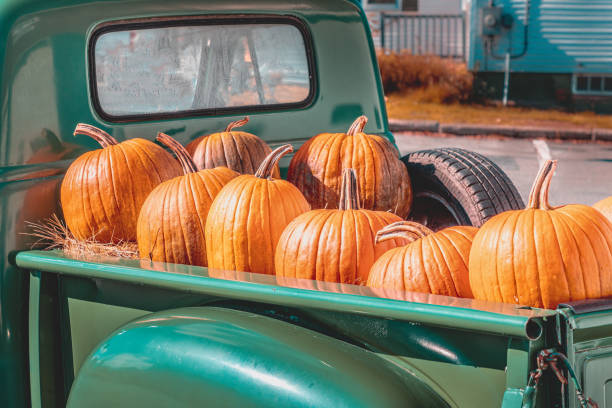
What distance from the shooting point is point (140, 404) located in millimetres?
1963

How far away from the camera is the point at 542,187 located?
1922 millimetres

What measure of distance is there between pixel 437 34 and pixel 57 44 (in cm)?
1938

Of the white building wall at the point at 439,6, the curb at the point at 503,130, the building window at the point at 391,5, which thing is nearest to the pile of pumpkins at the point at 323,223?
the curb at the point at 503,130

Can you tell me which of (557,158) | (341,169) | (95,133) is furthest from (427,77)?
(95,133)

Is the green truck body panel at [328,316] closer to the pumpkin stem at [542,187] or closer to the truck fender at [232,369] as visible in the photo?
the truck fender at [232,369]

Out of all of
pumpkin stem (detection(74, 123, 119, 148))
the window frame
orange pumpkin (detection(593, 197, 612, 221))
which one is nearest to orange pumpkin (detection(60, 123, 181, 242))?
pumpkin stem (detection(74, 123, 119, 148))

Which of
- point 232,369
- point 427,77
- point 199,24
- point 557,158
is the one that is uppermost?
point 199,24

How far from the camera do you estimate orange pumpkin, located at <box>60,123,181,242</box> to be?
2.58 metres

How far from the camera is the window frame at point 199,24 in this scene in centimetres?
282

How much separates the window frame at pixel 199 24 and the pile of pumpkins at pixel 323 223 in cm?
19

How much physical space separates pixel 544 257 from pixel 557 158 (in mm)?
10244

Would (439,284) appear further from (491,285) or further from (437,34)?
(437,34)

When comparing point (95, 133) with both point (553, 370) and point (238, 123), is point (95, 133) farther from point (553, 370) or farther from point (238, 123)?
point (553, 370)

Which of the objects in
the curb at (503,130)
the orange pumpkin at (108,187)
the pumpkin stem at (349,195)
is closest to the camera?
the pumpkin stem at (349,195)
